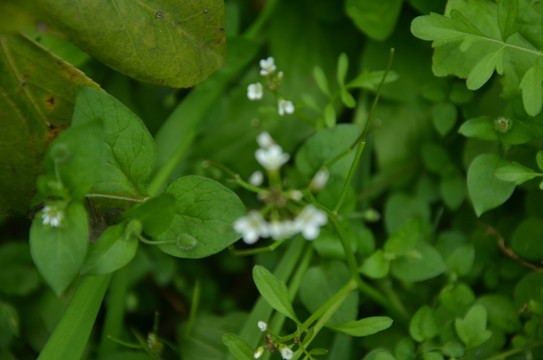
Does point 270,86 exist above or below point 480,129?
above

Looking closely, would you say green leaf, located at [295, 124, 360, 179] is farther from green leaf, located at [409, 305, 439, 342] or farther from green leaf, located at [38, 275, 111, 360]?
green leaf, located at [38, 275, 111, 360]

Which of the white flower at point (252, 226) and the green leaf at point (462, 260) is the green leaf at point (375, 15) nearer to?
the green leaf at point (462, 260)

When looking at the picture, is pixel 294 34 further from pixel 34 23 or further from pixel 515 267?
pixel 515 267

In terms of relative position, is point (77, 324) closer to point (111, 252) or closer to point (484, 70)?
point (111, 252)

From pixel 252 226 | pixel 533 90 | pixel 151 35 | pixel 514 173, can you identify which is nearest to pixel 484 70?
pixel 533 90

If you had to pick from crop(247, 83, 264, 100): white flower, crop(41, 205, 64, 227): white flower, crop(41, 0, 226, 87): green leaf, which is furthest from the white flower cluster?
crop(41, 205, 64, 227): white flower

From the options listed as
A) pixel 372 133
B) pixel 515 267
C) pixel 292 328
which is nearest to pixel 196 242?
pixel 292 328

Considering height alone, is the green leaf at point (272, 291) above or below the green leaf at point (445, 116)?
below

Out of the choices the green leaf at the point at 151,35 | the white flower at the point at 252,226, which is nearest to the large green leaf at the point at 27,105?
the green leaf at the point at 151,35
